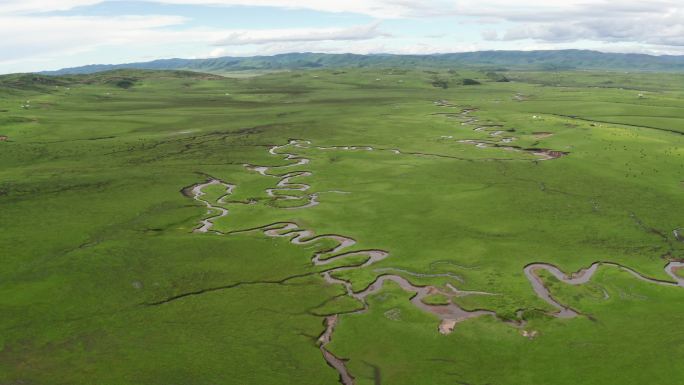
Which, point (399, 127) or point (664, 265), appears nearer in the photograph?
point (664, 265)

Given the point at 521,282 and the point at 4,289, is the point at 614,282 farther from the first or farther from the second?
the point at 4,289

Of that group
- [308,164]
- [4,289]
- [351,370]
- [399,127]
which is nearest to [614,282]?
[351,370]

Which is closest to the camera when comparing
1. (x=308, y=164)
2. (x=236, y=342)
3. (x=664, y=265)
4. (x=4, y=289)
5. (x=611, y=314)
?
(x=236, y=342)

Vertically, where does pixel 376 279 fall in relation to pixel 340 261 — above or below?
below

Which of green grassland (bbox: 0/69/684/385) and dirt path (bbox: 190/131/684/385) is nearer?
green grassland (bbox: 0/69/684/385)

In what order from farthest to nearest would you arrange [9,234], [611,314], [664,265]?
[9,234] < [664,265] < [611,314]

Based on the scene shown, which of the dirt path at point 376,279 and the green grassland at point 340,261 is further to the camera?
the dirt path at point 376,279

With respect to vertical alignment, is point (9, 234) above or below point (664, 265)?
above

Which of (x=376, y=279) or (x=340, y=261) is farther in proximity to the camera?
(x=340, y=261)
